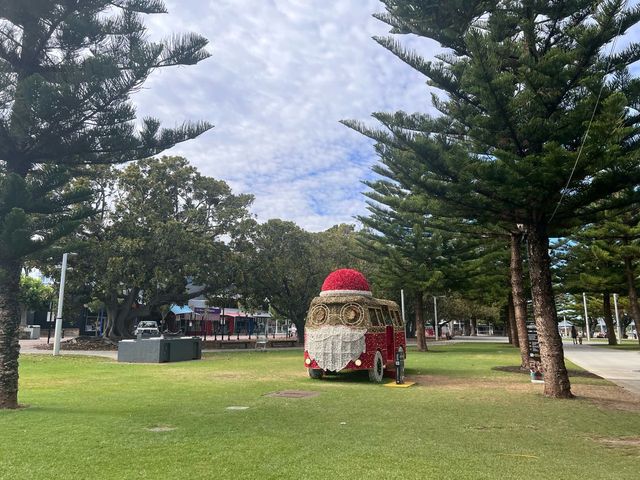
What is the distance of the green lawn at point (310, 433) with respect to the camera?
459 centimetres

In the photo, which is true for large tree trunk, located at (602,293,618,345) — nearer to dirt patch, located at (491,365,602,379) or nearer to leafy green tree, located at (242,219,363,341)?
leafy green tree, located at (242,219,363,341)

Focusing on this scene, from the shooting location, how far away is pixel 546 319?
32.2 ft

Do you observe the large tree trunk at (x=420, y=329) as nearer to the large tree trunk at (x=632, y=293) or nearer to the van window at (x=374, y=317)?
the large tree trunk at (x=632, y=293)

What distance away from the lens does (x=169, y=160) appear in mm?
27953

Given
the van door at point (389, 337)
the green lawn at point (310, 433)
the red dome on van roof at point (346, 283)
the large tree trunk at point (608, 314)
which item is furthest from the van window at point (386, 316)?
the large tree trunk at point (608, 314)

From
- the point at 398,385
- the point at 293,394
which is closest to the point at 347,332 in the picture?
the point at 398,385

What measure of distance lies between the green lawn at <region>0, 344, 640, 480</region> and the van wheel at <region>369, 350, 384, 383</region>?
0.71 metres

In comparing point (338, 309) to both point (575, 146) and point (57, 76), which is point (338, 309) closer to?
point (575, 146)

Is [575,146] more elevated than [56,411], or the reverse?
[575,146]

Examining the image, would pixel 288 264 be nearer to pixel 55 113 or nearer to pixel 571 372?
pixel 571 372

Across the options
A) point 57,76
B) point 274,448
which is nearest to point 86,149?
point 57,76

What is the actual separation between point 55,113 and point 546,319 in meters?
9.69

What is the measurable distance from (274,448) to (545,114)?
800 centimetres

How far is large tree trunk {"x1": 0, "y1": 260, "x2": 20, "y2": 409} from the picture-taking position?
7.59 meters
